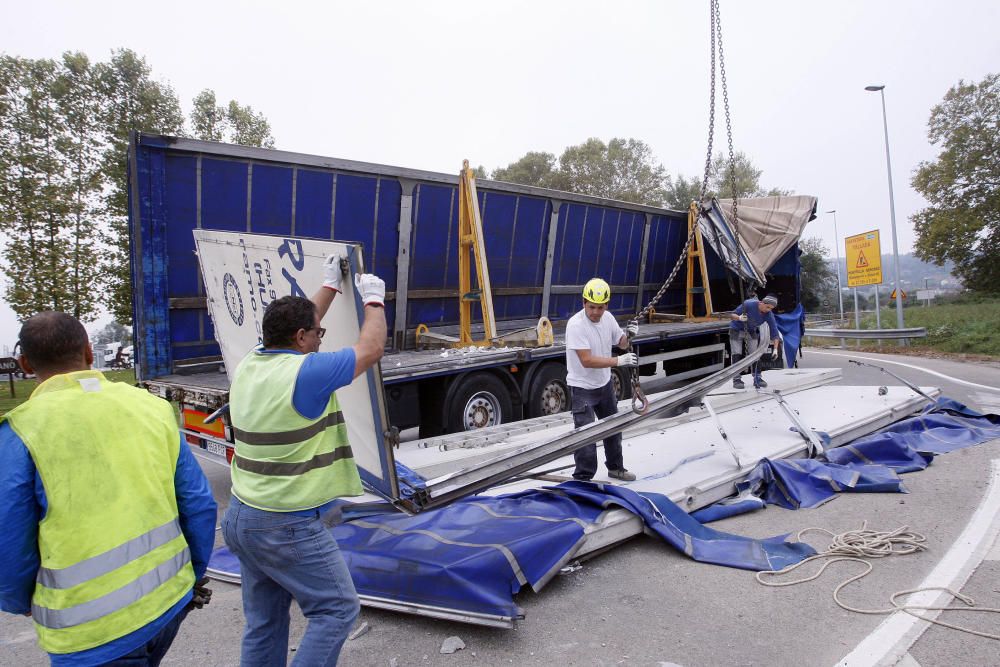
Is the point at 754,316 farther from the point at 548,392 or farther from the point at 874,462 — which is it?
the point at 874,462

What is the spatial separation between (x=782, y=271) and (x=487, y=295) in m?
7.42


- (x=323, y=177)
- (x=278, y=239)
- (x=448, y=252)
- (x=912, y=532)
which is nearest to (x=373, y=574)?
(x=278, y=239)

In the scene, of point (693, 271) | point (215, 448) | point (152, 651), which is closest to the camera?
point (152, 651)

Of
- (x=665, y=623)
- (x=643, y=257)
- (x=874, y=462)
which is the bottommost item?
(x=665, y=623)

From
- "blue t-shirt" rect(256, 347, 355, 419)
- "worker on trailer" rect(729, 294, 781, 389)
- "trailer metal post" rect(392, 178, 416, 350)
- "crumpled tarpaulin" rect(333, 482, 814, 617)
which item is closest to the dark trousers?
"crumpled tarpaulin" rect(333, 482, 814, 617)

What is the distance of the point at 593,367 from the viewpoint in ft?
15.8

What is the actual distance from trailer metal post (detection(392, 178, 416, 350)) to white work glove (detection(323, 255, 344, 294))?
186 inches

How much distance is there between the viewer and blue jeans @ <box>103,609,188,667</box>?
180cm

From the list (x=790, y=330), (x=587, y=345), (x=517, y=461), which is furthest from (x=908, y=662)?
(x=790, y=330)

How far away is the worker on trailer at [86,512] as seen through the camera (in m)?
1.71

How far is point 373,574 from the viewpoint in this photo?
3395 millimetres

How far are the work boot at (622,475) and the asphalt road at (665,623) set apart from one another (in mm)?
769

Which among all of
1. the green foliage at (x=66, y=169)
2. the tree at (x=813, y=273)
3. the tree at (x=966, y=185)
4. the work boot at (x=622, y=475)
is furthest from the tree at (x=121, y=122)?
the tree at (x=813, y=273)

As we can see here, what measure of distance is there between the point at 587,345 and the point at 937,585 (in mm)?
2467
